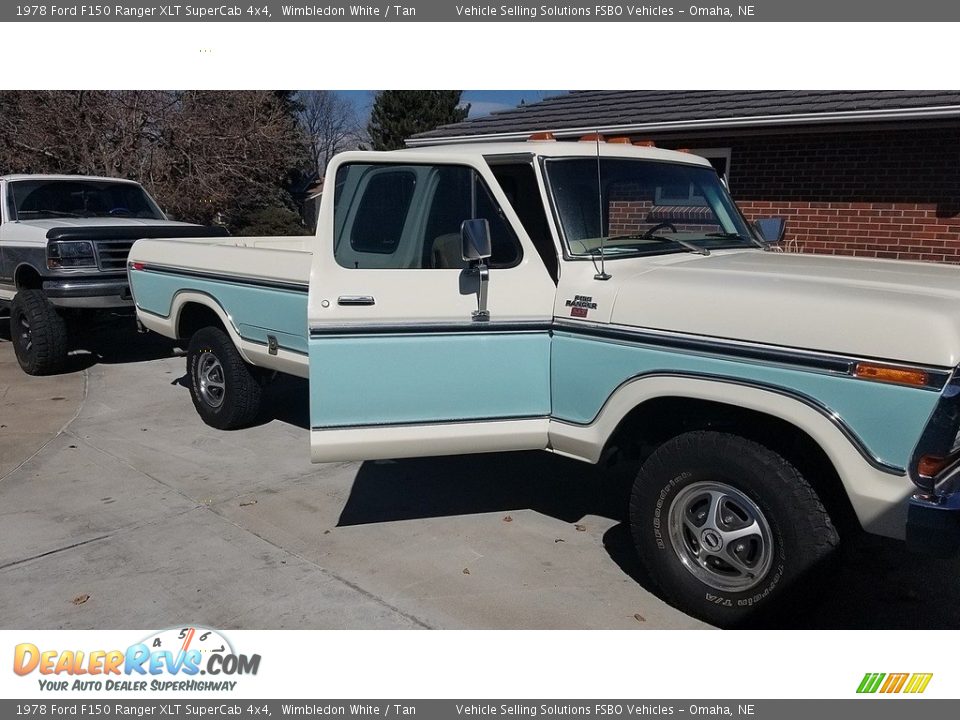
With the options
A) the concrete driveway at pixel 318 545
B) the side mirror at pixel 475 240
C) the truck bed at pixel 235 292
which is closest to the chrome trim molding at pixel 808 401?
the concrete driveway at pixel 318 545

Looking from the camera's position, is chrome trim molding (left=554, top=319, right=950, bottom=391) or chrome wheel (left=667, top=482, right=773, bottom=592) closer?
chrome trim molding (left=554, top=319, right=950, bottom=391)

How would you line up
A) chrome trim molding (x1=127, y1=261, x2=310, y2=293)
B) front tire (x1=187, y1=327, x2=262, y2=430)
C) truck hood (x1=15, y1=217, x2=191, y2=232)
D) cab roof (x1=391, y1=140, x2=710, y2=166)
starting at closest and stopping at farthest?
cab roof (x1=391, y1=140, x2=710, y2=166), chrome trim molding (x1=127, y1=261, x2=310, y2=293), front tire (x1=187, y1=327, x2=262, y2=430), truck hood (x1=15, y1=217, x2=191, y2=232)

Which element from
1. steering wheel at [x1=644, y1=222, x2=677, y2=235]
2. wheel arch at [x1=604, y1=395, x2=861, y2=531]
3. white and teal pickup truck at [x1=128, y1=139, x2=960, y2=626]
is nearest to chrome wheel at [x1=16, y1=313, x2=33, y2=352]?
white and teal pickup truck at [x1=128, y1=139, x2=960, y2=626]

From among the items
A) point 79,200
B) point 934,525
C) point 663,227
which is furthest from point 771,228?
point 79,200

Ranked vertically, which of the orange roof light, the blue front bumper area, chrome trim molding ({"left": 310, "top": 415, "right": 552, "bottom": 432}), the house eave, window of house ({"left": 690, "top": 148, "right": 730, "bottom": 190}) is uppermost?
the house eave

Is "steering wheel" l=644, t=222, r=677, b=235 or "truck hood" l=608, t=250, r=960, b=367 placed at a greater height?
"steering wheel" l=644, t=222, r=677, b=235

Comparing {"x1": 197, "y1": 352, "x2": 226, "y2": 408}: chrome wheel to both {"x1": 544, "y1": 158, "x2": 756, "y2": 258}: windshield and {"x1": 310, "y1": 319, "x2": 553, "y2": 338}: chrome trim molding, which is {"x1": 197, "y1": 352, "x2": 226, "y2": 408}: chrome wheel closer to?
{"x1": 310, "y1": 319, "x2": 553, "y2": 338}: chrome trim molding

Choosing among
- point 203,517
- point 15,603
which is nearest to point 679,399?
point 203,517

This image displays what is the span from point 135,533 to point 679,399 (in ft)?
10.5

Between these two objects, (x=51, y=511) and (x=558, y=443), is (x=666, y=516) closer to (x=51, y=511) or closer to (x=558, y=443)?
(x=558, y=443)

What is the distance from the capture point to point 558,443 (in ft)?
13.7

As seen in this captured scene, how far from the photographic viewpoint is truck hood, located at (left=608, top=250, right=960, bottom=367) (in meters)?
3.00

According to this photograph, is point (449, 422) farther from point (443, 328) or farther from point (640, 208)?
point (640, 208)

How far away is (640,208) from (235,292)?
3087 millimetres
